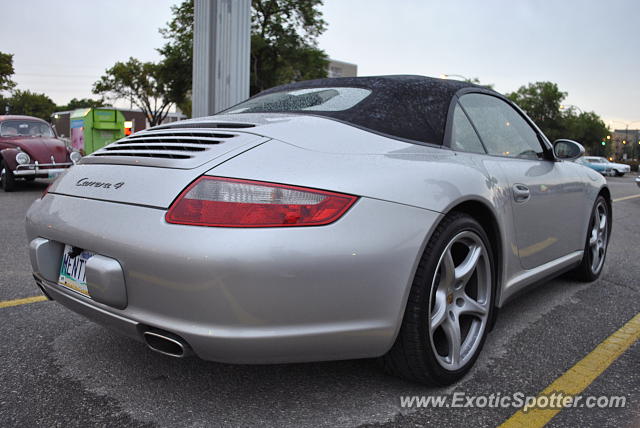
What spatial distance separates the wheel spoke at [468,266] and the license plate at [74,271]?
4.77 ft

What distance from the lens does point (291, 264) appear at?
1661 millimetres

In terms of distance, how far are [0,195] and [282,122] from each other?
959cm

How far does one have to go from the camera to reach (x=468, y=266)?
2277 millimetres

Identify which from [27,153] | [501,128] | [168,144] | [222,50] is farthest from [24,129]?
[501,128]

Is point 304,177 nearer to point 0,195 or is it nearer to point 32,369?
point 32,369

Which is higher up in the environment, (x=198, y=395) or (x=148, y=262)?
(x=148, y=262)

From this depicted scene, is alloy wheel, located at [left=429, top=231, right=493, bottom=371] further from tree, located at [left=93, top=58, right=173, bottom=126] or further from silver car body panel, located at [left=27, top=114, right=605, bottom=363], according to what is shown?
tree, located at [left=93, top=58, right=173, bottom=126]

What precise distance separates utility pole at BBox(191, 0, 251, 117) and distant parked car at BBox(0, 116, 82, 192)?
3.06 meters

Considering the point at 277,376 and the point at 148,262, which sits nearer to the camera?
the point at 148,262

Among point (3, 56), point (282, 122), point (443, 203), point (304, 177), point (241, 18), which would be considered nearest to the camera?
point (304, 177)

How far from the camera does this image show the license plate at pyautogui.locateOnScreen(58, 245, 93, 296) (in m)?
2.00

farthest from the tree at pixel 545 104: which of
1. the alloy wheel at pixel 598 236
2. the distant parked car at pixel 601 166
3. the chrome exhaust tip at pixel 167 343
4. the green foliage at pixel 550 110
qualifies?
the chrome exhaust tip at pixel 167 343

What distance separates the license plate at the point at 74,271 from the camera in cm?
200

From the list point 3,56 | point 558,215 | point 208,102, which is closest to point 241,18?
point 208,102
